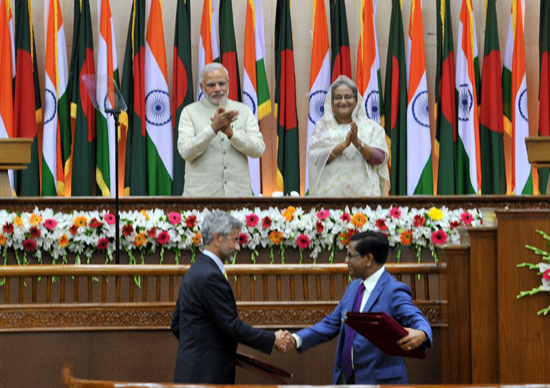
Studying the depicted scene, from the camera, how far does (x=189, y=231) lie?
4254mm

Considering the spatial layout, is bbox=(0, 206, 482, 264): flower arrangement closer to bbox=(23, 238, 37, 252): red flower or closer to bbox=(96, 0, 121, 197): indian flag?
bbox=(23, 238, 37, 252): red flower

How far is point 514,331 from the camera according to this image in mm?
3066

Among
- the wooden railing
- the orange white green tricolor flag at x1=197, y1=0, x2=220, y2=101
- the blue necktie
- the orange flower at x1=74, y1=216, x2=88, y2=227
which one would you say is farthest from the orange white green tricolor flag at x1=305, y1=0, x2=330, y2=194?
the blue necktie

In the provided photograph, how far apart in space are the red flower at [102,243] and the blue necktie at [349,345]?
177 centimetres

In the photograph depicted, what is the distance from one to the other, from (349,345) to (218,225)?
28.5 inches

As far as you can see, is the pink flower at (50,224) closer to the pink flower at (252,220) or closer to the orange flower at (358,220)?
the pink flower at (252,220)

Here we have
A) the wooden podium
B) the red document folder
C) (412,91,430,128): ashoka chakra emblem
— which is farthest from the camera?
(412,91,430,128): ashoka chakra emblem

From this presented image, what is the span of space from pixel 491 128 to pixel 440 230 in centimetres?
339

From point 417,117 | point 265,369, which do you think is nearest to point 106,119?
point 417,117

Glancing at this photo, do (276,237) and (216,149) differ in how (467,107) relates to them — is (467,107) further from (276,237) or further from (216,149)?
(276,237)

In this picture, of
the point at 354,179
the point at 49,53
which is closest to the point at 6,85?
the point at 49,53

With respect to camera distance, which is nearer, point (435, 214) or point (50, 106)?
point (435, 214)

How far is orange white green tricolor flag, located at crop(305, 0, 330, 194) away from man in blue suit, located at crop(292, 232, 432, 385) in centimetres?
447

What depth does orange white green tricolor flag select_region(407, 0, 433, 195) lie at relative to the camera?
23.9 feet
